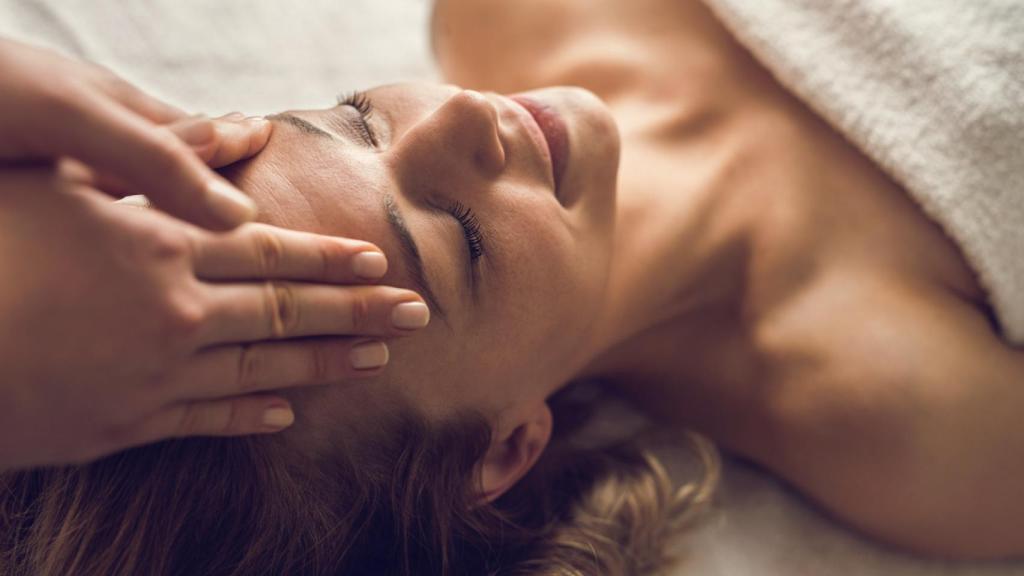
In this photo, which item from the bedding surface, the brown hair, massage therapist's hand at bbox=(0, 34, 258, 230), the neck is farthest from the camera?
the bedding surface

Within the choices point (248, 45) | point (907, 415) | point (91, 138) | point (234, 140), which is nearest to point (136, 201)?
point (234, 140)

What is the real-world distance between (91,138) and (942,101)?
3.02ft

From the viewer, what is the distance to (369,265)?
0.71m

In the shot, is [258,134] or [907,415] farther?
[907,415]

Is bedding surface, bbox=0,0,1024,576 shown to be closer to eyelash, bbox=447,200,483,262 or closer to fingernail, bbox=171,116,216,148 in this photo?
eyelash, bbox=447,200,483,262

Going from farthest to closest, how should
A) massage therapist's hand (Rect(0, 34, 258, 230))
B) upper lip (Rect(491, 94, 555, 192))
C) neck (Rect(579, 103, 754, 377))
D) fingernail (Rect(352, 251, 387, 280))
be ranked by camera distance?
neck (Rect(579, 103, 754, 377)) → upper lip (Rect(491, 94, 555, 192)) → fingernail (Rect(352, 251, 387, 280)) → massage therapist's hand (Rect(0, 34, 258, 230))

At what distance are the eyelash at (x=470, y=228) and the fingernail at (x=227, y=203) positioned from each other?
0.79 ft

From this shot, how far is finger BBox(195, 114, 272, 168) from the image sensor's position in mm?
750

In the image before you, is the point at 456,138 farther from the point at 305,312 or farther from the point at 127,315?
the point at 127,315

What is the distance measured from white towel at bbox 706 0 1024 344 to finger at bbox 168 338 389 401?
2.22 feet

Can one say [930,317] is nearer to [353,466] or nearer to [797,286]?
[797,286]

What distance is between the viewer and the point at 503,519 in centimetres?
99

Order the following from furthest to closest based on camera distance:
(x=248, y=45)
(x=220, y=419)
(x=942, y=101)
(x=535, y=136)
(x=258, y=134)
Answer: (x=248, y=45)
(x=942, y=101)
(x=535, y=136)
(x=258, y=134)
(x=220, y=419)

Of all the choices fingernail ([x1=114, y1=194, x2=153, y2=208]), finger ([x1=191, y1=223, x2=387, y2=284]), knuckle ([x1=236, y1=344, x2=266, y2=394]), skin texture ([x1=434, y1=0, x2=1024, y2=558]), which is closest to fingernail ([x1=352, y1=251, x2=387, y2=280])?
finger ([x1=191, y1=223, x2=387, y2=284])
